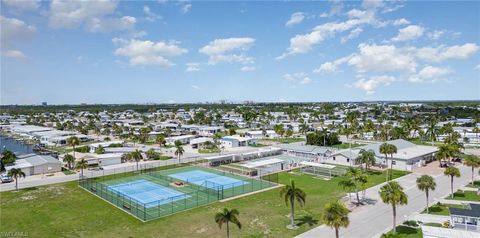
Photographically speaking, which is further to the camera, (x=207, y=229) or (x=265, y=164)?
(x=265, y=164)

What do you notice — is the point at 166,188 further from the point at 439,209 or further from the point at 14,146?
the point at 14,146

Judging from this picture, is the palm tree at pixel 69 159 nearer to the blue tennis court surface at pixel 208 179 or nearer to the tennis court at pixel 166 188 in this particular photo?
the tennis court at pixel 166 188

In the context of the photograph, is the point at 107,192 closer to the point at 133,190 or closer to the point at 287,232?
the point at 133,190

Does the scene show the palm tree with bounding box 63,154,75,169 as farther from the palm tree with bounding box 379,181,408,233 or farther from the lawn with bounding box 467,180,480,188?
the lawn with bounding box 467,180,480,188

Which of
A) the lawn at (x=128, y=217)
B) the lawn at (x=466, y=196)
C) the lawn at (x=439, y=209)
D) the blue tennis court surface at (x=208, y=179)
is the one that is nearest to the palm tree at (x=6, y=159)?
the lawn at (x=128, y=217)

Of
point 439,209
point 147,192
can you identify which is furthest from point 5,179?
point 439,209

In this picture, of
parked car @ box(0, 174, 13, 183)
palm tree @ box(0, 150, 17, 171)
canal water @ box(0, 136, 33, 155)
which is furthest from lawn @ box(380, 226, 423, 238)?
canal water @ box(0, 136, 33, 155)

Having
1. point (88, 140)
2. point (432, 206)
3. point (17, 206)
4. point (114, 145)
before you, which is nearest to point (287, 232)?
point (432, 206)
